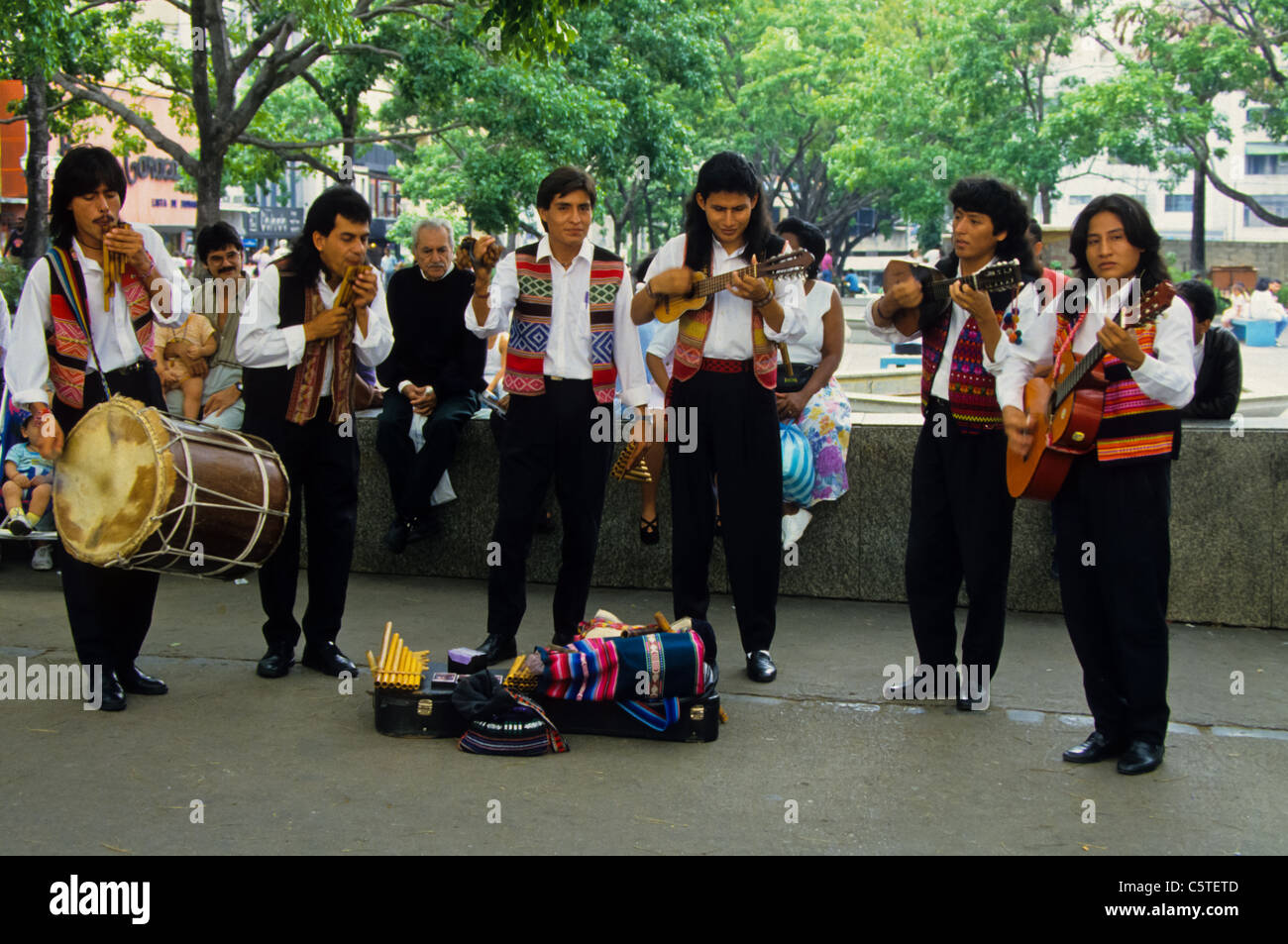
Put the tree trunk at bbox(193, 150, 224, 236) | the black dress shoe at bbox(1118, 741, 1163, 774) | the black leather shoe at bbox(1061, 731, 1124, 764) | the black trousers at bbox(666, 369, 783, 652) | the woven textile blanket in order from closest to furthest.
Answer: the black dress shoe at bbox(1118, 741, 1163, 774), the black leather shoe at bbox(1061, 731, 1124, 764), the woven textile blanket, the black trousers at bbox(666, 369, 783, 652), the tree trunk at bbox(193, 150, 224, 236)

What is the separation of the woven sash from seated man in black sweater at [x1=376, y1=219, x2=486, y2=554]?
1618mm

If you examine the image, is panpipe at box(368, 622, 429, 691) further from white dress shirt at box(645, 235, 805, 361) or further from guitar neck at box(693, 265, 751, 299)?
guitar neck at box(693, 265, 751, 299)

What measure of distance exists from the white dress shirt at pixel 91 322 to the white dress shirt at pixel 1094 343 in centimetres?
315

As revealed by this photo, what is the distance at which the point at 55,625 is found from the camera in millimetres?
6520

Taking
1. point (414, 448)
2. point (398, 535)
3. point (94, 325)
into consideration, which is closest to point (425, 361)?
point (414, 448)

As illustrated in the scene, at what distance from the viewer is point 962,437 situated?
17.1ft

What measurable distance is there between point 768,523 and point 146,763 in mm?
2579

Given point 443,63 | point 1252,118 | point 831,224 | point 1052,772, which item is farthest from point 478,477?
point 831,224

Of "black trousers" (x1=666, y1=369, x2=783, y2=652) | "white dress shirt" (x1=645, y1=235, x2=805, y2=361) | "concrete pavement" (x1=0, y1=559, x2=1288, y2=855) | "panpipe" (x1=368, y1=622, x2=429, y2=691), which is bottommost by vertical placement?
"concrete pavement" (x1=0, y1=559, x2=1288, y2=855)

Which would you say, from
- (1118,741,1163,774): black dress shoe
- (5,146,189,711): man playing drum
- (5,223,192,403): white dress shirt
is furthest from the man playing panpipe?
(1118,741,1163,774): black dress shoe

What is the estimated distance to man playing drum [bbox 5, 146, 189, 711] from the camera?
5.13 meters

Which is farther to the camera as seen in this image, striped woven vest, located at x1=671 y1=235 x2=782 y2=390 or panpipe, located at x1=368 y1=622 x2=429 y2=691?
striped woven vest, located at x1=671 y1=235 x2=782 y2=390

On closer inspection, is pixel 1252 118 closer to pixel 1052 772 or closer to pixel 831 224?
pixel 831 224

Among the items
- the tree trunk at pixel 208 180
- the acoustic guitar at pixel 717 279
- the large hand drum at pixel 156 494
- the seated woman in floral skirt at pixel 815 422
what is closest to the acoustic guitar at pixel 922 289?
the acoustic guitar at pixel 717 279
